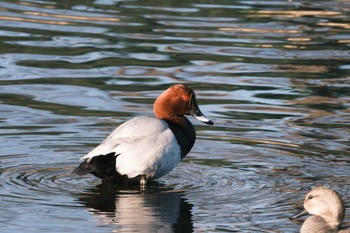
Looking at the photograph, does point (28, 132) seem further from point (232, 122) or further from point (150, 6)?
point (150, 6)

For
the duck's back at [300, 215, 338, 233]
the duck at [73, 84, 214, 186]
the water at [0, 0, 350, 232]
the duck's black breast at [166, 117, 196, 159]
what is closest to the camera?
the duck's back at [300, 215, 338, 233]

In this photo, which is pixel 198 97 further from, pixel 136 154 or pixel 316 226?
pixel 316 226

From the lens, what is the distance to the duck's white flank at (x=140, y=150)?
30.5 ft

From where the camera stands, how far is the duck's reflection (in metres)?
8.13

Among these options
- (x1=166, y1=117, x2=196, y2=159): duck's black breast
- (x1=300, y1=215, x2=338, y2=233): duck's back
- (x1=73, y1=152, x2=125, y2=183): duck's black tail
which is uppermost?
(x1=166, y1=117, x2=196, y2=159): duck's black breast

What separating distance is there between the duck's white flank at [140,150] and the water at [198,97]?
18 centimetres

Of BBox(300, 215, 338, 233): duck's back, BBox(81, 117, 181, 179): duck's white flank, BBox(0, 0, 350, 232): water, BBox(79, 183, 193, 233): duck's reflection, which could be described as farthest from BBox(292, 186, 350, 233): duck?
BBox(81, 117, 181, 179): duck's white flank

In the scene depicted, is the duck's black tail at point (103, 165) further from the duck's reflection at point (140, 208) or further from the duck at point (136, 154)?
the duck's reflection at point (140, 208)

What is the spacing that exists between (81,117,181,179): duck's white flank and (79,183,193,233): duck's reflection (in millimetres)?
175

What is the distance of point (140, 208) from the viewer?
864 centimetres

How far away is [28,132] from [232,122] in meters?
2.07

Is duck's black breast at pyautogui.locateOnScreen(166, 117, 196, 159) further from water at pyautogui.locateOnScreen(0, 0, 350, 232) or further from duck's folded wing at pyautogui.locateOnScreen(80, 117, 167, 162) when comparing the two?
water at pyautogui.locateOnScreen(0, 0, 350, 232)

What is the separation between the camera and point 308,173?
9.64m

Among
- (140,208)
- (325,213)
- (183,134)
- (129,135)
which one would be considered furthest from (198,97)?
(325,213)
